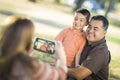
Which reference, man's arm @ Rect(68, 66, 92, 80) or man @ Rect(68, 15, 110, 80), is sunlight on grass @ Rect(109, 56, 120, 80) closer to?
man @ Rect(68, 15, 110, 80)

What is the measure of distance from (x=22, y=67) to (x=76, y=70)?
190 centimetres

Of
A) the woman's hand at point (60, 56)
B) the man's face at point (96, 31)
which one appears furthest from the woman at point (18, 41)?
the man's face at point (96, 31)

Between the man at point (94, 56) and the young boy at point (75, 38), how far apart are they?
152 millimetres

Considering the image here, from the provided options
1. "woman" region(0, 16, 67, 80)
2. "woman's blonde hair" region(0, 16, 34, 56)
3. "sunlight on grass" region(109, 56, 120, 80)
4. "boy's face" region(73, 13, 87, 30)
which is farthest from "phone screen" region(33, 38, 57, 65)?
"sunlight on grass" region(109, 56, 120, 80)

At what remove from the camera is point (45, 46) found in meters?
4.12

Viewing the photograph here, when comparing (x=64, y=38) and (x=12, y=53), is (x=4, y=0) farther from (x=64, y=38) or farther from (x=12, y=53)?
(x=12, y=53)

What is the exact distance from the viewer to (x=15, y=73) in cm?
310

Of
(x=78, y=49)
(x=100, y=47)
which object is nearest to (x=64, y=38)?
(x=78, y=49)

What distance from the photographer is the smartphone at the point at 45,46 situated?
4.03m

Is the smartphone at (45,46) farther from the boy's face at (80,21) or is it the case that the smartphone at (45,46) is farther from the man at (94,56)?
the boy's face at (80,21)

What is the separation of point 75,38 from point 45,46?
156cm

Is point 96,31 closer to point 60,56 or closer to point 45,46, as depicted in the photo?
point 45,46

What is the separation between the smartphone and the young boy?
1.16 meters

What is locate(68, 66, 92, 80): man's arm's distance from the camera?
4.92 metres
